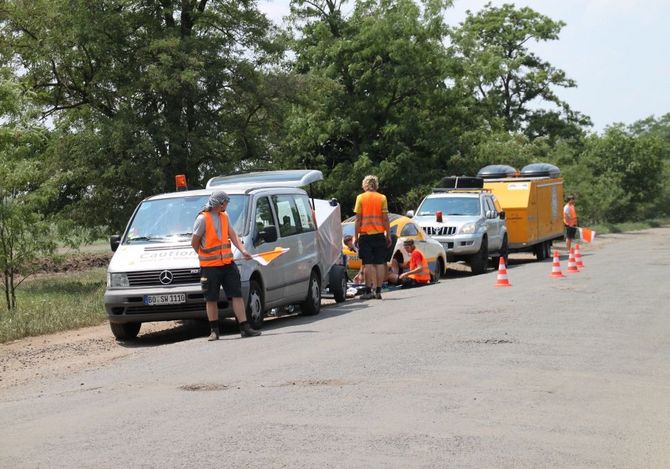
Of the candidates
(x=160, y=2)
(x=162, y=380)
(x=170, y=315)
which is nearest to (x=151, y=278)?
(x=170, y=315)

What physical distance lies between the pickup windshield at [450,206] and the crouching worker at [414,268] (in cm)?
549

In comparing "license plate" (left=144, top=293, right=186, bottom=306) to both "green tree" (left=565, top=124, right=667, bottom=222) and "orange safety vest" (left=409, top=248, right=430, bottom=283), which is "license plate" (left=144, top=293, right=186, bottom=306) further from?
"green tree" (left=565, top=124, right=667, bottom=222)

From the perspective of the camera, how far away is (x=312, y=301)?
16.9 metres

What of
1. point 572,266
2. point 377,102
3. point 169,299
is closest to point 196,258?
point 169,299

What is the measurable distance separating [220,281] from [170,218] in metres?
2.00

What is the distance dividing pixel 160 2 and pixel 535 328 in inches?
808

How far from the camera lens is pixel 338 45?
40.7 metres

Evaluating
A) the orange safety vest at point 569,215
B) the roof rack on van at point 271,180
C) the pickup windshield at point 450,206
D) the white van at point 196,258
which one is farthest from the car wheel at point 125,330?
the orange safety vest at point 569,215

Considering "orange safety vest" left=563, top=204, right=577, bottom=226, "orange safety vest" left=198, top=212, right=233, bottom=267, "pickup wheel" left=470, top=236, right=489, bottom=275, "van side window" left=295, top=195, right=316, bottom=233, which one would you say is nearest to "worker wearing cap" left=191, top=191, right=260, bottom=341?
"orange safety vest" left=198, top=212, right=233, bottom=267

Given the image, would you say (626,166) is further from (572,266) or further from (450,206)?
(572,266)

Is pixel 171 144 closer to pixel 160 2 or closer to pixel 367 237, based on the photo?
pixel 160 2

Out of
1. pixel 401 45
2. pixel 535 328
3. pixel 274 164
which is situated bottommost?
pixel 535 328

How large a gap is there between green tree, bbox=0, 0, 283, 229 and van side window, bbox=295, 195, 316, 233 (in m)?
11.5

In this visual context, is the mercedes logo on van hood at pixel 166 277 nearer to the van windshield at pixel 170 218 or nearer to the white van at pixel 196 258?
the white van at pixel 196 258
